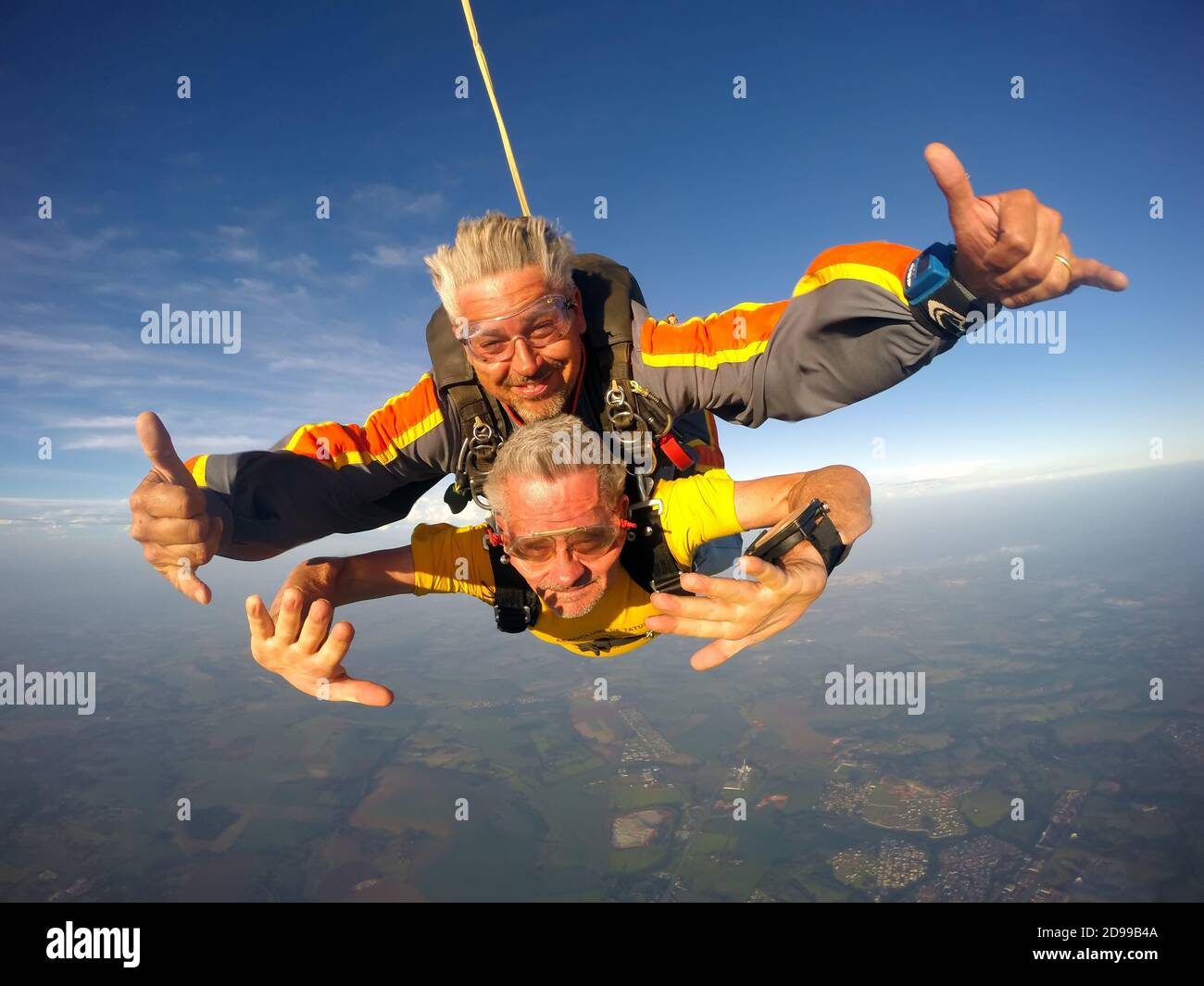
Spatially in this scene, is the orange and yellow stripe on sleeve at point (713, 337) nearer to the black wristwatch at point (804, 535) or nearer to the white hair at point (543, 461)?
the white hair at point (543, 461)

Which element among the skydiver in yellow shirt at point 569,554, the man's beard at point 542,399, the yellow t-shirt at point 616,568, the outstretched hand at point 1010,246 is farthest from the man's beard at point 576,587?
the outstretched hand at point 1010,246

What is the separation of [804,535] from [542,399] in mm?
1586

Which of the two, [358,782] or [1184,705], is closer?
[358,782]

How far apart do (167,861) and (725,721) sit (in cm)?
5080

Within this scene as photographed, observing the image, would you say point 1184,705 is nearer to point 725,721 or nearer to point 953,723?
point 953,723

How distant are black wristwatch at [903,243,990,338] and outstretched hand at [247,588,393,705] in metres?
2.38

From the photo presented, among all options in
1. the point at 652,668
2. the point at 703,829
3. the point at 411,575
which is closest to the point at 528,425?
the point at 411,575

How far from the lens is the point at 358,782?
51.9 meters

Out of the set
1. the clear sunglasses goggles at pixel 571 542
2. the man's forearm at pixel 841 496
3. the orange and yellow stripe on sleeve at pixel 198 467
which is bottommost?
the clear sunglasses goggles at pixel 571 542

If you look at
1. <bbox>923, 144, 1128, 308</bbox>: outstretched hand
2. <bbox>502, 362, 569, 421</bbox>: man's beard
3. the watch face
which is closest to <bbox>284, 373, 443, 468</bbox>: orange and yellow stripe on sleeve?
<bbox>502, 362, 569, 421</bbox>: man's beard

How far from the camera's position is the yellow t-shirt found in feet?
10.4

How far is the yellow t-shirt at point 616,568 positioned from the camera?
318 centimetres

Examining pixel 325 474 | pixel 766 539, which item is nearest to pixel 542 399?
pixel 325 474
